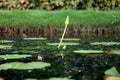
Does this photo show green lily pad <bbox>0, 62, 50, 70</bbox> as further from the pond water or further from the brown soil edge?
the brown soil edge

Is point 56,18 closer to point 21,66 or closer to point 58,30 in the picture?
point 58,30

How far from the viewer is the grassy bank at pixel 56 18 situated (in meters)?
8.89

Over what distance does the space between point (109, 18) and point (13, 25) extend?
2304 millimetres

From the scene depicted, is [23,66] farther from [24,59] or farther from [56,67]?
[24,59]

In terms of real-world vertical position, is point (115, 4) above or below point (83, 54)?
below

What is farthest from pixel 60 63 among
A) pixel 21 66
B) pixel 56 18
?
pixel 56 18

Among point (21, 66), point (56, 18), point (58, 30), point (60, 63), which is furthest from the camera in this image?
point (56, 18)

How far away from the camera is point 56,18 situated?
9.20 metres

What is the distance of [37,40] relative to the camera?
676 centimetres

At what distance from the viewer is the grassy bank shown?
8891 millimetres

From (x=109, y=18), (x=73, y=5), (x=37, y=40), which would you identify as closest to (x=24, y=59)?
(x=37, y=40)

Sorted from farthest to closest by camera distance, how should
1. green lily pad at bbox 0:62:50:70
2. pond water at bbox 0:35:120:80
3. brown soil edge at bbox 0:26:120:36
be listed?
brown soil edge at bbox 0:26:120:36, green lily pad at bbox 0:62:50:70, pond water at bbox 0:35:120:80

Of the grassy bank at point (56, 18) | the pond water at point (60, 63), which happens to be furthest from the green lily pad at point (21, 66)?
the grassy bank at point (56, 18)

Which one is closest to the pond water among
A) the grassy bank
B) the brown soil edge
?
the brown soil edge
